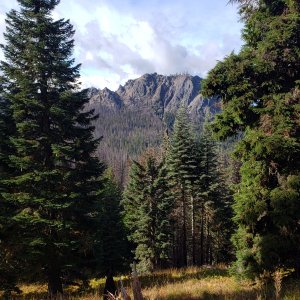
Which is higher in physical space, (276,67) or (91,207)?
(276,67)

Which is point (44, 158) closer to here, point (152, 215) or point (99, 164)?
point (99, 164)

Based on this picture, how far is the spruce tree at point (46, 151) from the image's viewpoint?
15891 millimetres

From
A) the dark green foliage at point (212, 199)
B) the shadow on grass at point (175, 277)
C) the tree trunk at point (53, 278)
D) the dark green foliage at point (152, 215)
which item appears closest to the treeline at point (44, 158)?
the tree trunk at point (53, 278)

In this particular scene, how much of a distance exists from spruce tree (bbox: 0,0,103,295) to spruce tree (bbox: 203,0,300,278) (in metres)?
8.22

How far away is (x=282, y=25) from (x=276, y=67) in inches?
48.4

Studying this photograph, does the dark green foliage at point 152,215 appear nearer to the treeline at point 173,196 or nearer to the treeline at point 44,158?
the treeline at point 173,196

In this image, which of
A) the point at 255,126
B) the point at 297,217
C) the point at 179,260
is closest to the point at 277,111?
the point at 255,126

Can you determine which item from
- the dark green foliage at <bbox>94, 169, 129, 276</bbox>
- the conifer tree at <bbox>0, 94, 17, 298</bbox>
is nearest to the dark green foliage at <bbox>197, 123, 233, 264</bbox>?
the dark green foliage at <bbox>94, 169, 129, 276</bbox>

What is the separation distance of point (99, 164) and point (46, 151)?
275cm

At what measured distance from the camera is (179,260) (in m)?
40.1

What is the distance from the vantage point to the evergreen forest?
404 inches

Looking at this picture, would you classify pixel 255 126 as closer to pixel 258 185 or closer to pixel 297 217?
pixel 258 185

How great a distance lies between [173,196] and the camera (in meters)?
30.9

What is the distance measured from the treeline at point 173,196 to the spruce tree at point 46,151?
12233mm
